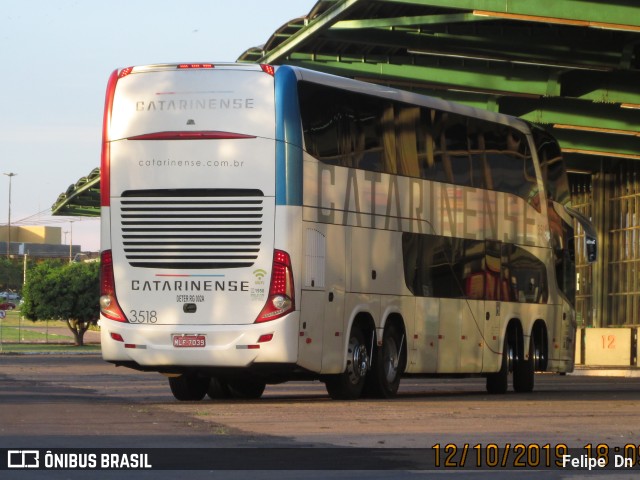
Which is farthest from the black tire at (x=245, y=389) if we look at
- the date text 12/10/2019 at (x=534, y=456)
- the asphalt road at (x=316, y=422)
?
the date text 12/10/2019 at (x=534, y=456)

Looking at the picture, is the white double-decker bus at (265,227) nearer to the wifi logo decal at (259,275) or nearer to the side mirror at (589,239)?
the wifi logo decal at (259,275)

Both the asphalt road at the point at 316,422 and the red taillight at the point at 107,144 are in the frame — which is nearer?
the asphalt road at the point at 316,422

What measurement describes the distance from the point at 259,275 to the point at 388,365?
11.8 feet

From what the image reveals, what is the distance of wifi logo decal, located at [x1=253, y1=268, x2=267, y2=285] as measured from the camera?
1995cm

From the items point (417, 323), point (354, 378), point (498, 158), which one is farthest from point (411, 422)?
point (498, 158)

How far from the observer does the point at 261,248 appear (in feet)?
65.6

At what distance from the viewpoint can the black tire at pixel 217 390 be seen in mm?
23812

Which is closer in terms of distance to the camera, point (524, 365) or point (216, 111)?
point (216, 111)

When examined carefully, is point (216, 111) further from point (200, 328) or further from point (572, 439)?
point (572, 439)

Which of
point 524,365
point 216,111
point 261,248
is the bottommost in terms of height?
point 524,365

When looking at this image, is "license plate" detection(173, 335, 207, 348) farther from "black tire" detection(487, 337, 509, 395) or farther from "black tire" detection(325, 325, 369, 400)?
"black tire" detection(487, 337, 509, 395)

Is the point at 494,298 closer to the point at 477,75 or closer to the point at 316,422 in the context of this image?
the point at 316,422

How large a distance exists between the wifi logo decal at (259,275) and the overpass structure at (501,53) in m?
10.1

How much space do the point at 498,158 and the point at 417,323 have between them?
12.7 ft
